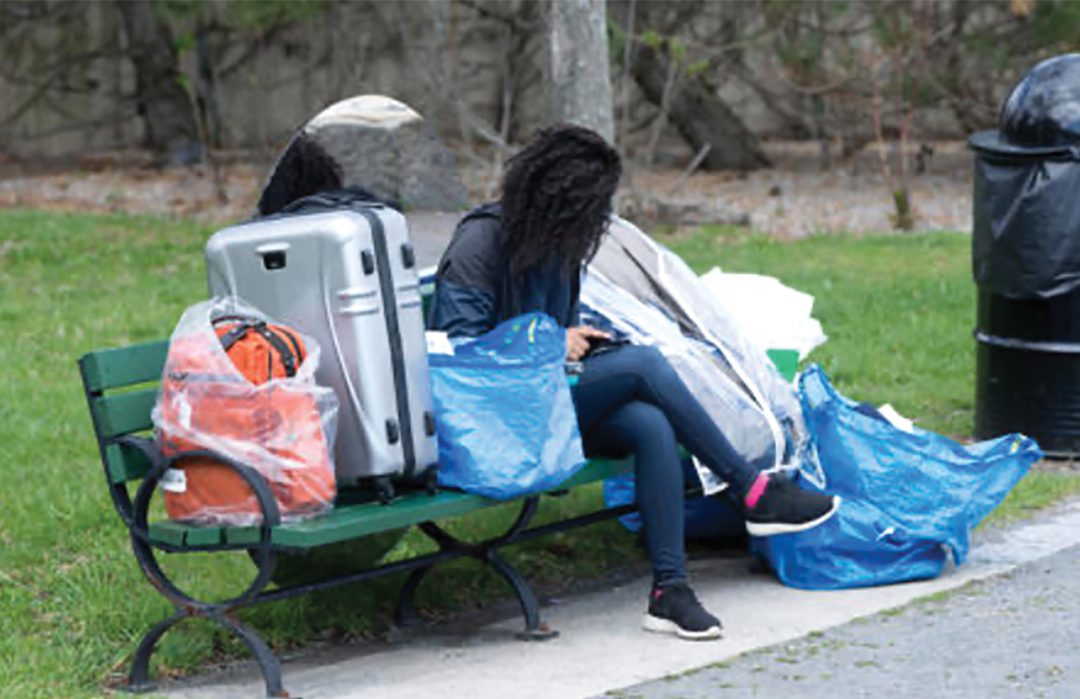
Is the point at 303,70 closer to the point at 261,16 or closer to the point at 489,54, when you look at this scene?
the point at 489,54

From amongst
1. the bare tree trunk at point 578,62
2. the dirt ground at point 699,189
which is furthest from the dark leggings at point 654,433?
the dirt ground at point 699,189

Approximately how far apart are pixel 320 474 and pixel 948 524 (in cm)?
199

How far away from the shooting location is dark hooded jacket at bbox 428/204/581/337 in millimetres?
5441

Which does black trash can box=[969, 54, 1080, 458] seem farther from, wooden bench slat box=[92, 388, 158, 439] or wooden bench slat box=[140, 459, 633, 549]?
wooden bench slat box=[92, 388, 158, 439]

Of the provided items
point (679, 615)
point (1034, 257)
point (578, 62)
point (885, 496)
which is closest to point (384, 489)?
point (679, 615)

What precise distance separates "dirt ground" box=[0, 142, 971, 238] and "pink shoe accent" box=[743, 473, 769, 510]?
8530mm

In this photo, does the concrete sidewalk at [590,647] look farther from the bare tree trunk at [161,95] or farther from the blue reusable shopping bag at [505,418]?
the bare tree trunk at [161,95]

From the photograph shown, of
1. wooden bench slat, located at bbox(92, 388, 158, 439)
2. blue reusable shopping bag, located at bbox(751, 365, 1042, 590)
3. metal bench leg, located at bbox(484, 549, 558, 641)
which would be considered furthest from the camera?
blue reusable shopping bag, located at bbox(751, 365, 1042, 590)

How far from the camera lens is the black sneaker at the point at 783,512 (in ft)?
18.4

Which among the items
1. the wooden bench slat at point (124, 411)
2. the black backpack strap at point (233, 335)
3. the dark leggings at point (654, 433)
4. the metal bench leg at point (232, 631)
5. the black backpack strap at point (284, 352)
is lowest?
the metal bench leg at point (232, 631)

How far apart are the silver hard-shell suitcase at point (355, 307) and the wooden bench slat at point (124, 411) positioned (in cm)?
35

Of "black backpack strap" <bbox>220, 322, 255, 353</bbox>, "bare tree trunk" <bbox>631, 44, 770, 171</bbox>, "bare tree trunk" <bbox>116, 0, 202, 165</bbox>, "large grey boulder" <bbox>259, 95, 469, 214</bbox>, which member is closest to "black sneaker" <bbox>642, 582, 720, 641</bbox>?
"black backpack strap" <bbox>220, 322, 255, 353</bbox>

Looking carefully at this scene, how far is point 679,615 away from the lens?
5.25 metres

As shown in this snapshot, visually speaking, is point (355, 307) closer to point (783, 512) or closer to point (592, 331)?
point (592, 331)
